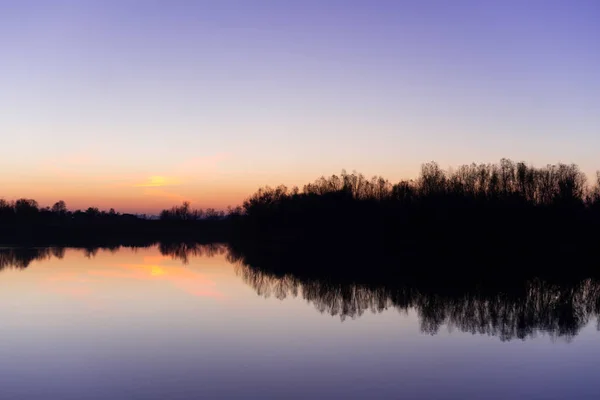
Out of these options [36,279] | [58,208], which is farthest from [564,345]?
[58,208]

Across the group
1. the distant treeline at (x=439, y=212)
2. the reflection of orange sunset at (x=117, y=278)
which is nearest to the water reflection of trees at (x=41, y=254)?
the reflection of orange sunset at (x=117, y=278)

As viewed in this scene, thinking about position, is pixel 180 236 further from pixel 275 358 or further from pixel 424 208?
pixel 275 358

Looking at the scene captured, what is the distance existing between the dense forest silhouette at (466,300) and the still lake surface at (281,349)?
0.14 metres

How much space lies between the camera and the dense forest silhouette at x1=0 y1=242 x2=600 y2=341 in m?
17.2

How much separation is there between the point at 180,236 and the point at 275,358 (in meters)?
109

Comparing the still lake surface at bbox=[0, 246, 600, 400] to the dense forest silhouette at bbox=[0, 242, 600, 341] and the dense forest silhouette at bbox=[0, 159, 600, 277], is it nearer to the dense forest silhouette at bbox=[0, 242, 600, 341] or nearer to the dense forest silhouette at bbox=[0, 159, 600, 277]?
the dense forest silhouette at bbox=[0, 242, 600, 341]

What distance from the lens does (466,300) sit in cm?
2222

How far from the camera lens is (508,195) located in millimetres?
57031

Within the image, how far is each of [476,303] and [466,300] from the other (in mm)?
781

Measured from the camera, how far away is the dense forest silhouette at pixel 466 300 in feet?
56.5

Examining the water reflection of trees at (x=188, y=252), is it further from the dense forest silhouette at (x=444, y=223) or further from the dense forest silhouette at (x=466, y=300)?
the dense forest silhouette at (x=466, y=300)

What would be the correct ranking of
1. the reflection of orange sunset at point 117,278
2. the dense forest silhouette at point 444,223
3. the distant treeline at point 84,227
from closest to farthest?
1. the reflection of orange sunset at point 117,278
2. the dense forest silhouette at point 444,223
3. the distant treeline at point 84,227

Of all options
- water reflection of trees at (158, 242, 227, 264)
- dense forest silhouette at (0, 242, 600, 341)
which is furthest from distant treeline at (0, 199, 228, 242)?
dense forest silhouette at (0, 242, 600, 341)

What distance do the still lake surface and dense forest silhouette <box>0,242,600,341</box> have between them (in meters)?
0.14
